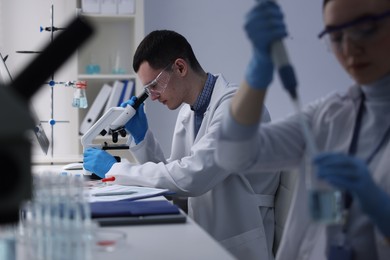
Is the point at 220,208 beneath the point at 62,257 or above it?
beneath

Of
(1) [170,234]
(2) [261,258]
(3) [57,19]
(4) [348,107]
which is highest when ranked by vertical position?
(3) [57,19]

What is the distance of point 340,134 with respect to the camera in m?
1.27

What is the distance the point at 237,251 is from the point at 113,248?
3.27 ft

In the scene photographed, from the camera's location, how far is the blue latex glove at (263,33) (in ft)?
3.41

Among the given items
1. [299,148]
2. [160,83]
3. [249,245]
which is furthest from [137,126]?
[299,148]

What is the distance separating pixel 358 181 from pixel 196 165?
3.33 feet

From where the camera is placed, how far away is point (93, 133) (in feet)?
8.01

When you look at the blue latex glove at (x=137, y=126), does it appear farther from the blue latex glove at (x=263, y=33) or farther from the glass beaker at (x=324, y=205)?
the glass beaker at (x=324, y=205)

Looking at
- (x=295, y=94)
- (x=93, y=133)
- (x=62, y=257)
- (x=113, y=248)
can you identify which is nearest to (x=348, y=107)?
(x=295, y=94)

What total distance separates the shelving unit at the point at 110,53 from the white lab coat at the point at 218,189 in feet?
5.97

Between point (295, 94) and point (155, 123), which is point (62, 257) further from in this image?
point (155, 123)

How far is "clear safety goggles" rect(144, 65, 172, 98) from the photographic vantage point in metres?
2.31

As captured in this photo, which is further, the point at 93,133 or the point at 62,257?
the point at 93,133

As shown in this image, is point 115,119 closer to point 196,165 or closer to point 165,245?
point 196,165
